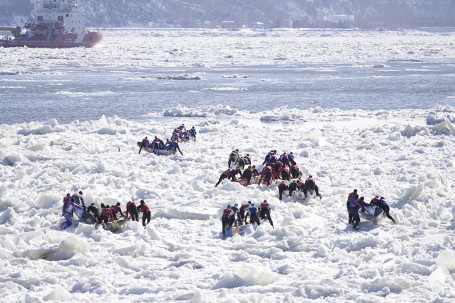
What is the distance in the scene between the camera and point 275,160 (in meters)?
27.5

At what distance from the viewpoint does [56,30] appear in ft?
396

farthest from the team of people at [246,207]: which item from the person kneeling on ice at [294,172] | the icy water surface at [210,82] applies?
the icy water surface at [210,82]

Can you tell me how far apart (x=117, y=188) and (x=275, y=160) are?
5721 millimetres

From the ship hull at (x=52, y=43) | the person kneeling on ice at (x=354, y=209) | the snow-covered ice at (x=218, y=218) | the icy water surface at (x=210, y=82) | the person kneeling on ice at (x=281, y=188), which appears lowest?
the ship hull at (x=52, y=43)

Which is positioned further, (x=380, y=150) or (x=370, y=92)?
(x=370, y=92)

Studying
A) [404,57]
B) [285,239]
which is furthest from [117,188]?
[404,57]

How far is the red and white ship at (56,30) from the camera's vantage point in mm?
118250

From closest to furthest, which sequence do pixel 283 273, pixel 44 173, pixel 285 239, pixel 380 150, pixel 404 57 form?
1. pixel 283 273
2. pixel 285 239
3. pixel 44 173
4. pixel 380 150
5. pixel 404 57

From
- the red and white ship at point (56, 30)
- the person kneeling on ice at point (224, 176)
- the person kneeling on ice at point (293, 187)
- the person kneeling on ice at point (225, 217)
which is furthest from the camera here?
the red and white ship at point (56, 30)

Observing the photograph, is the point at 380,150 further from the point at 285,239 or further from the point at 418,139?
the point at 285,239

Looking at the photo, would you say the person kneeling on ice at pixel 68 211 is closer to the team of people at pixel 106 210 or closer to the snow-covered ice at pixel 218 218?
the team of people at pixel 106 210

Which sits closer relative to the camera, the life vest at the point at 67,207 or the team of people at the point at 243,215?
→ the team of people at the point at 243,215

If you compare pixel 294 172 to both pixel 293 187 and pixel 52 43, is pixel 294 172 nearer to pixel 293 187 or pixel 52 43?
pixel 293 187

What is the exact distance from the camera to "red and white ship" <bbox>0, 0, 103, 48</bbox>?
11825 cm
